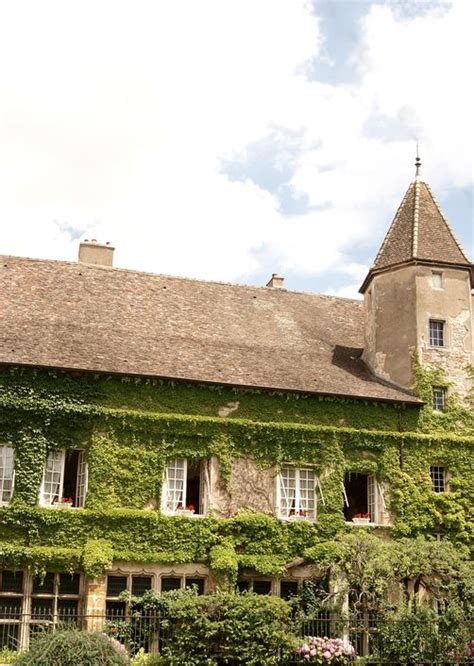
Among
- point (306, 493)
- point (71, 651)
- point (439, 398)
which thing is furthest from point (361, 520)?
point (71, 651)

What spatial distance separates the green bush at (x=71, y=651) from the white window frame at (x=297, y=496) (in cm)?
994

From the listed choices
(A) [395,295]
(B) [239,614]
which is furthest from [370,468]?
(B) [239,614]

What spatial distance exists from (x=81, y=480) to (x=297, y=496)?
250 inches

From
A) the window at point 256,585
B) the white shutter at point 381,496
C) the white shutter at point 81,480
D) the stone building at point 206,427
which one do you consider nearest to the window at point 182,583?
Result: the stone building at point 206,427

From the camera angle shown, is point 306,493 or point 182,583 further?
point 306,493

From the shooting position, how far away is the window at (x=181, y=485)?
26406 millimetres

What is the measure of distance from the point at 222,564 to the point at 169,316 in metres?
8.71

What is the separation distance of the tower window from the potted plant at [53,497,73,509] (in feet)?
45.7

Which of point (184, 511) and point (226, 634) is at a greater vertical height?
point (184, 511)

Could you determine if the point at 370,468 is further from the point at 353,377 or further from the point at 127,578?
the point at 127,578

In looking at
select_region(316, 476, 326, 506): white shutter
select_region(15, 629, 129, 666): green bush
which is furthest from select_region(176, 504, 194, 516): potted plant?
select_region(15, 629, 129, 666): green bush

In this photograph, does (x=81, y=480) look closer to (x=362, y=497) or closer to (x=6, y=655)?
(x=6, y=655)

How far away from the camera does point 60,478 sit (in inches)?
1016

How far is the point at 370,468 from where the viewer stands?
28.1 meters
